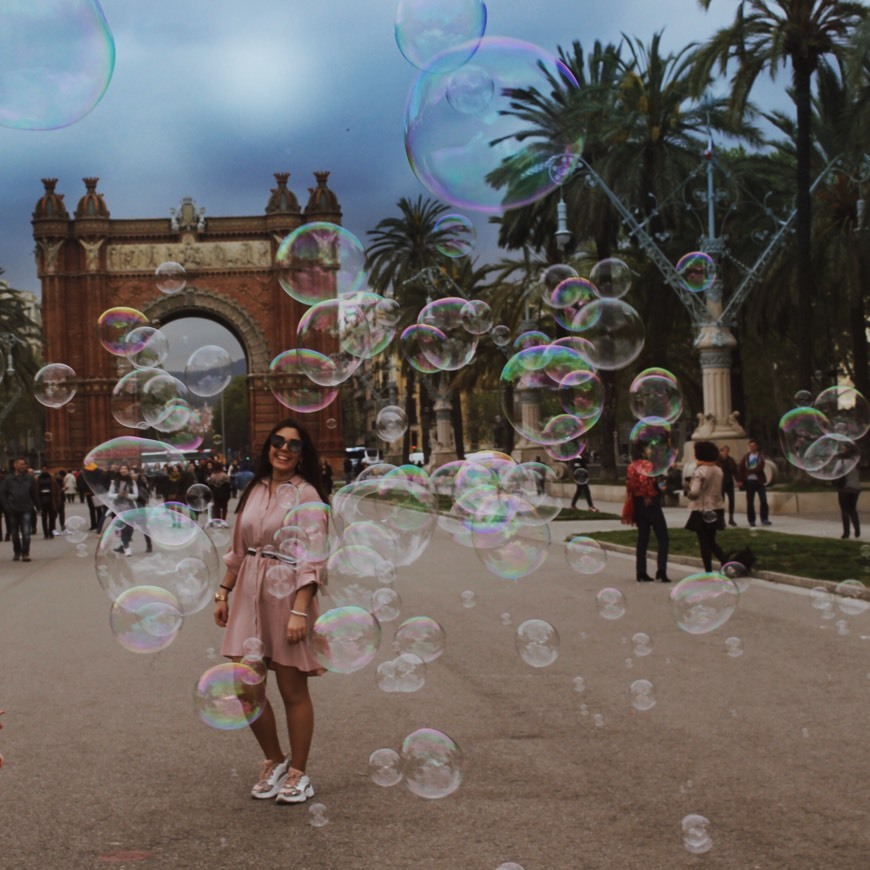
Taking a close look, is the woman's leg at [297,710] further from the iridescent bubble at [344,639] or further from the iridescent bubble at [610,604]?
the iridescent bubble at [610,604]

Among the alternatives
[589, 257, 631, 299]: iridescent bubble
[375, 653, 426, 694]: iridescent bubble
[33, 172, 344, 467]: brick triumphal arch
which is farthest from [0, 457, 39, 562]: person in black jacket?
[33, 172, 344, 467]: brick triumphal arch

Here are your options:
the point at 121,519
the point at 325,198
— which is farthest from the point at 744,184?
the point at 325,198

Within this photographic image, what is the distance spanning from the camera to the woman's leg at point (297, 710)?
16.4 ft

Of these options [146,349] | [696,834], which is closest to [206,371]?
[146,349]

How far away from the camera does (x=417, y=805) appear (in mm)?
4879

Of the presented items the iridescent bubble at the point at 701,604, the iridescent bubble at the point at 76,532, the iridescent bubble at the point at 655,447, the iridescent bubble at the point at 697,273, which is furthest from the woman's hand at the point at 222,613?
the iridescent bubble at the point at 76,532

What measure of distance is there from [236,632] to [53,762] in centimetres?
141

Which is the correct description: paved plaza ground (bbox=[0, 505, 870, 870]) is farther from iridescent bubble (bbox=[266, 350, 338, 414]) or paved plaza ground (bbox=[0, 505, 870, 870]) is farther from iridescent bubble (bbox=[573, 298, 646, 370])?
iridescent bubble (bbox=[573, 298, 646, 370])

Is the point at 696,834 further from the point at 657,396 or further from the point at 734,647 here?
the point at 657,396

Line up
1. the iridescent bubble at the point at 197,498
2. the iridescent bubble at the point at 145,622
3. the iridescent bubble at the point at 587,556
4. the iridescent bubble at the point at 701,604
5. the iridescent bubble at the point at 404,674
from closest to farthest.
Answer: the iridescent bubble at the point at 145,622, the iridescent bubble at the point at 404,674, the iridescent bubble at the point at 701,604, the iridescent bubble at the point at 587,556, the iridescent bubble at the point at 197,498

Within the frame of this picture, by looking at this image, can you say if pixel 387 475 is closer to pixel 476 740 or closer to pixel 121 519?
pixel 121 519

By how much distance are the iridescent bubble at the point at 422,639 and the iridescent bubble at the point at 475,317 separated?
6.80 meters

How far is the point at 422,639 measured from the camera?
21.6 ft

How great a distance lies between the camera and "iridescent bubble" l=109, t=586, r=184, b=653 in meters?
6.10
